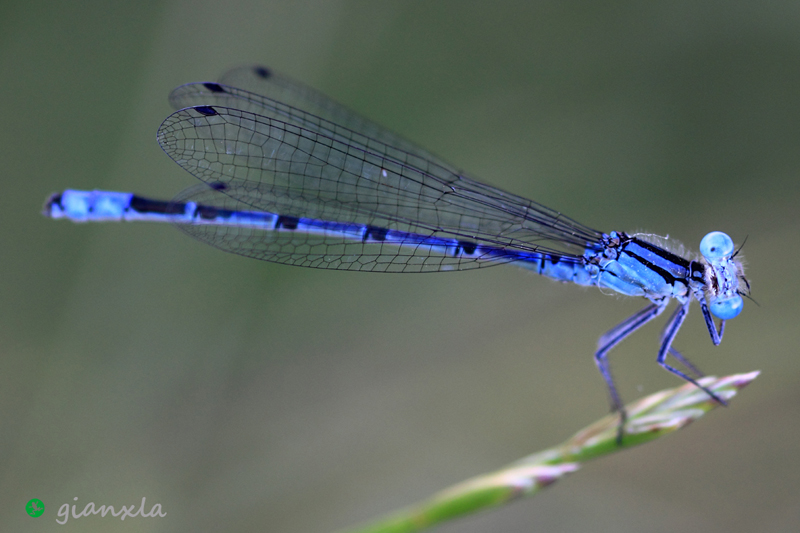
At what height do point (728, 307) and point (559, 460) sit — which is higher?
point (728, 307)

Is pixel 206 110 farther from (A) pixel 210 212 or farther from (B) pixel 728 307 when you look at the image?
(B) pixel 728 307

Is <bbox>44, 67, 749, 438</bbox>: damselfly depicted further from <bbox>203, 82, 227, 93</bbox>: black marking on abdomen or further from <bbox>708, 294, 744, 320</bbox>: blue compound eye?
<bbox>708, 294, 744, 320</bbox>: blue compound eye

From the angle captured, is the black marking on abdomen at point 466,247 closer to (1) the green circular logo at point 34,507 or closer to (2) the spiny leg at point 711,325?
(2) the spiny leg at point 711,325

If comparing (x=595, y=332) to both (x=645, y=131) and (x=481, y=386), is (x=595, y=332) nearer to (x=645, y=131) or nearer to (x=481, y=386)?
(x=481, y=386)

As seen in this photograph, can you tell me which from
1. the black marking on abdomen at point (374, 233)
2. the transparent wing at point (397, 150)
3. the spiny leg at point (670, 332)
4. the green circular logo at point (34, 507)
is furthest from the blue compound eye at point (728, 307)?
the green circular logo at point (34, 507)

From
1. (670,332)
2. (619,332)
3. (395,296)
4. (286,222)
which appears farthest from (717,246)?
(395,296)

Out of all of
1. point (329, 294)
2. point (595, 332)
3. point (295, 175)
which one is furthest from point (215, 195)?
point (595, 332)
